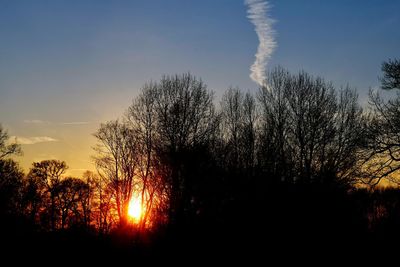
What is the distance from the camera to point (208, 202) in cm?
2661

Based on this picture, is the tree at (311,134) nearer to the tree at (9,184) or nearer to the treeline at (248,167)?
the treeline at (248,167)

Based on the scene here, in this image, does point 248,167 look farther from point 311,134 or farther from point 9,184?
point 9,184

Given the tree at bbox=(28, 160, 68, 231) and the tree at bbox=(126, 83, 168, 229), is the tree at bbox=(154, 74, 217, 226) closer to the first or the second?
the tree at bbox=(126, 83, 168, 229)

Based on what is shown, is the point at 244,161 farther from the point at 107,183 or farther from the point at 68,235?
the point at 68,235

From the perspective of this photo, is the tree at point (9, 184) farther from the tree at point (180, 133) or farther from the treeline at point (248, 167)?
the tree at point (180, 133)

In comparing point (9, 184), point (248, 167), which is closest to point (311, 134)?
point (248, 167)

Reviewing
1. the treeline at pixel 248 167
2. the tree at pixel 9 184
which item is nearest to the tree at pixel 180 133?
the treeline at pixel 248 167

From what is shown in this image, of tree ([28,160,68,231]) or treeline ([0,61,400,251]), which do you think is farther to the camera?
tree ([28,160,68,231])

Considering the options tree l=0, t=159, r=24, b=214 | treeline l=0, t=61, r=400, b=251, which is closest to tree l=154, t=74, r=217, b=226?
treeline l=0, t=61, r=400, b=251

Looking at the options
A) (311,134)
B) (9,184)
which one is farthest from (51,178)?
→ (311,134)

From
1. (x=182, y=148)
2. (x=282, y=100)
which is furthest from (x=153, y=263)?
(x=282, y=100)

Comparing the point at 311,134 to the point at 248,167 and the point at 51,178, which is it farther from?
the point at 51,178

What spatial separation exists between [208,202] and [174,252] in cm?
656

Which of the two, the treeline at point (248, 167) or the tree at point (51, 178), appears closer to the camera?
the treeline at point (248, 167)
